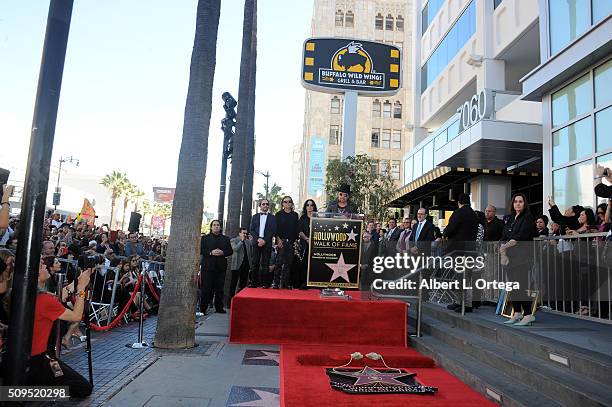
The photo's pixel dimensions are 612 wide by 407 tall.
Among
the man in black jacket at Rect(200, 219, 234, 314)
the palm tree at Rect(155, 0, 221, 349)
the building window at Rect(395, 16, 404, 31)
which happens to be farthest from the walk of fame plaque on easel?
the building window at Rect(395, 16, 404, 31)

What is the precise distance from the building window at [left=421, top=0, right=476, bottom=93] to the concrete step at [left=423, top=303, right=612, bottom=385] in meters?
18.0

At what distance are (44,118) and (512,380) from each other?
17.7 ft

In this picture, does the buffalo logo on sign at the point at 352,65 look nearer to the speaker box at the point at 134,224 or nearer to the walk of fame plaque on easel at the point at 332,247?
the speaker box at the point at 134,224

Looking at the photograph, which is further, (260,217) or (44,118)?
(260,217)

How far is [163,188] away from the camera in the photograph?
113 metres

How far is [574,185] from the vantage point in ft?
37.2

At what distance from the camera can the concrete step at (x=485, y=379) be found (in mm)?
4336

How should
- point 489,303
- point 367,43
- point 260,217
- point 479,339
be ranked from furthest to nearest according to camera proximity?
point 367,43, point 260,217, point 489,303, point 479,339

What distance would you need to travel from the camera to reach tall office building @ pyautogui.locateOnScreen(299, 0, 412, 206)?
193 feet

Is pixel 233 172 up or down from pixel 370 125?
down

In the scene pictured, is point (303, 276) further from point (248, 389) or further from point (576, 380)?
point (576, 380)

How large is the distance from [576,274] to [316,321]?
4093 mm

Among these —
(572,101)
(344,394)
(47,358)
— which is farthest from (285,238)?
(572,101)

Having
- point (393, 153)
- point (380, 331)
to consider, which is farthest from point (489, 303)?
point (393, 153)
